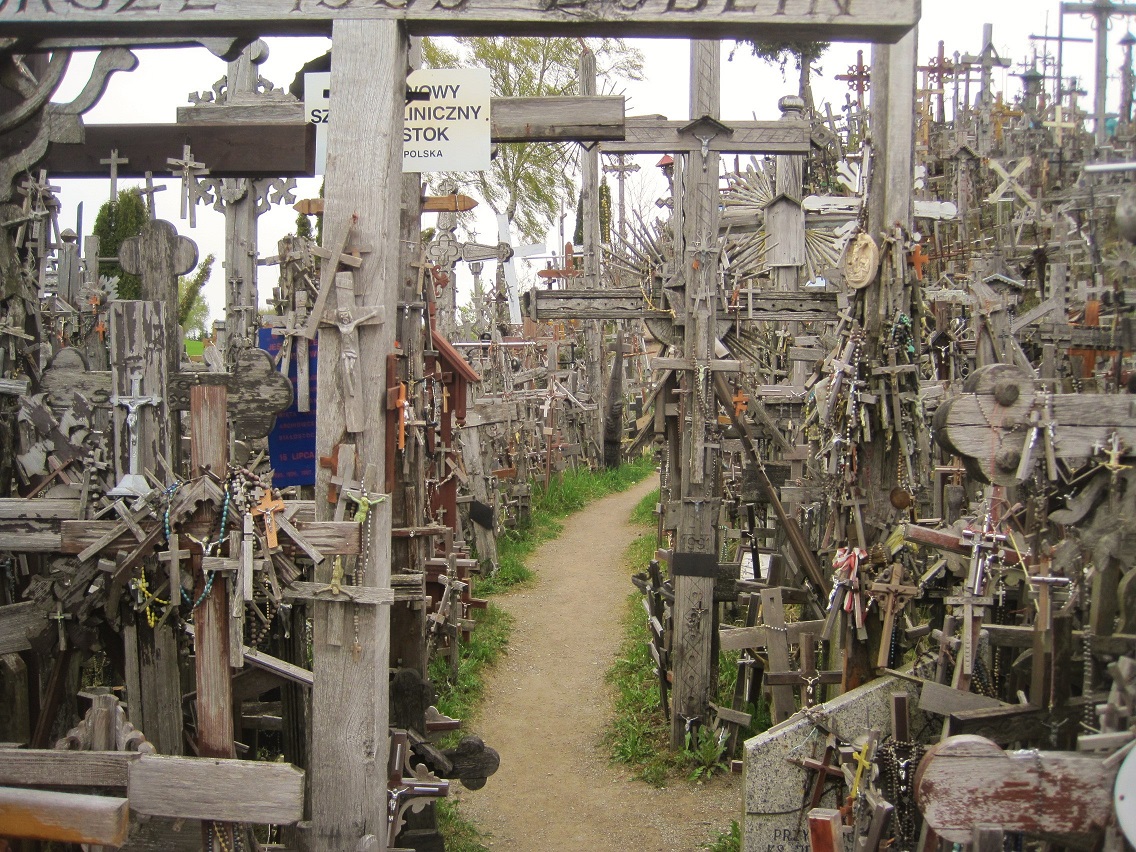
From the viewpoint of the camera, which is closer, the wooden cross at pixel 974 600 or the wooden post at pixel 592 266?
the wooden cross at pixel 974 600

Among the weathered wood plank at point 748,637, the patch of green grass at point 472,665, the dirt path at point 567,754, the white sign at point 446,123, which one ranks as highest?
the white sign at point 446,123

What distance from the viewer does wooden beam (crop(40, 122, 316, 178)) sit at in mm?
5234

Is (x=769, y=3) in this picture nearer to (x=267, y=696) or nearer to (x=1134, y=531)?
(x=1134, y=531)

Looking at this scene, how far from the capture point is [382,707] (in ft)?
12.3

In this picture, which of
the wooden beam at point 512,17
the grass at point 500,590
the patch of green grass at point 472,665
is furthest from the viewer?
the patch of green grass at point 472,665

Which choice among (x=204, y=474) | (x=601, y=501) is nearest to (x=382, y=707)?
(x=204, y=474)

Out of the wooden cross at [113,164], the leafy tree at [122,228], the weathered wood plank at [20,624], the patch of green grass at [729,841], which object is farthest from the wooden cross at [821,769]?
the leafy tree at [122,228]

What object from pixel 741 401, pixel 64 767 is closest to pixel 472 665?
pixel 741 401

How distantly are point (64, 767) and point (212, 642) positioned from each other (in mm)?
600

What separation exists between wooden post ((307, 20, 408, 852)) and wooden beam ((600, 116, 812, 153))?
13.0ft

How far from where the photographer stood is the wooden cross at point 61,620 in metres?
4.05

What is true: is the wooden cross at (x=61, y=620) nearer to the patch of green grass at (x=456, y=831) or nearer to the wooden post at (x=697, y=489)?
the patch of green grass at (x=456, y=831)

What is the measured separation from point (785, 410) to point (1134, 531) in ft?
25.6

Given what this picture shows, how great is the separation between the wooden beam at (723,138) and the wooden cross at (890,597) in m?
3.92
